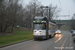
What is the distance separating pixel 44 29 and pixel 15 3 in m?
15.6

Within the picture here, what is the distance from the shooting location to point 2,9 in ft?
86.3

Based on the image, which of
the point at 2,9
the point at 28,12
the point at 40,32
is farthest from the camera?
the point at 28,12

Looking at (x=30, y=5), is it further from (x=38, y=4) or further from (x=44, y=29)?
(x=44, y=29)

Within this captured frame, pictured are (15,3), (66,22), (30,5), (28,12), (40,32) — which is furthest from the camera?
(66,22)

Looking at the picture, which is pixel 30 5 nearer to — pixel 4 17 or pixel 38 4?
pixel 38 4

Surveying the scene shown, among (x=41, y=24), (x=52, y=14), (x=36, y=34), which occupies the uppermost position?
(x=52, y=14)

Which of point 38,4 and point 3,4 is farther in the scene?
point 38,4

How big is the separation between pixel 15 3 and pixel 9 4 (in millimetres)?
3601

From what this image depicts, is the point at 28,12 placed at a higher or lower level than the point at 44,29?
higher

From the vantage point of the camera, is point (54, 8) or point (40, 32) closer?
point (40, 32)

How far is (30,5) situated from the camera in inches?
1480

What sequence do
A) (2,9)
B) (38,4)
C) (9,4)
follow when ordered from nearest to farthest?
(2,9)
(9,4)
(38,4)

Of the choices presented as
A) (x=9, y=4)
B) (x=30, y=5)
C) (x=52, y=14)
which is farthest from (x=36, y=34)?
(x=52, y=14)

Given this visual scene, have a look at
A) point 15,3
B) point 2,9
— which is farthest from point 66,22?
point 2,9
